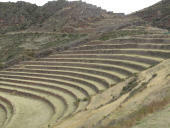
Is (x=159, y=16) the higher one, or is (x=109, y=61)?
(x=159, y=16)

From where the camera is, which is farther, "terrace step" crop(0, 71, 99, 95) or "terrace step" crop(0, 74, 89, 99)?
"terrace step" crop(0, 74, 89, 99)

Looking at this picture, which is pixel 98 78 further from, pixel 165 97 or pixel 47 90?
pixel 165 97

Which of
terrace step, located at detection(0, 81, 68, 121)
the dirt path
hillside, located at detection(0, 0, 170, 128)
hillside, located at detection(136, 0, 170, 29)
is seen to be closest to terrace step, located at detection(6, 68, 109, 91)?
hillside, located at detection(0, 0, 170, 128)

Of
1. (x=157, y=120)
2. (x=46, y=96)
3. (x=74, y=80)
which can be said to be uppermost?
(x=157, y=120)

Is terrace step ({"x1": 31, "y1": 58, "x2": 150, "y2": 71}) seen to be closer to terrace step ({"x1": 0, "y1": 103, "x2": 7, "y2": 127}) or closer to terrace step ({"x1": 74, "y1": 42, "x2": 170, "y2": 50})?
terrace step ({"x1": 74, "y1": 42, "x2": 170, "y2": 50})

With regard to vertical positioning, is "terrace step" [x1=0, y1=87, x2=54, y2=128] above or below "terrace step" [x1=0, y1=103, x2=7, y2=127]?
above

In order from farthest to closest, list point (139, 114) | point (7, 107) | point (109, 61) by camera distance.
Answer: point (109, 61) → point (7, 107) → point (139, 114)

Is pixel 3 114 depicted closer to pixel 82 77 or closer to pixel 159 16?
pixel 82 77

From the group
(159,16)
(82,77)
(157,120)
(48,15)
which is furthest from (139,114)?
(48,15)

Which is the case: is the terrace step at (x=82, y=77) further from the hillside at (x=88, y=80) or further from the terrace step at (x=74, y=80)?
the terrace step at (x=74, y=80)

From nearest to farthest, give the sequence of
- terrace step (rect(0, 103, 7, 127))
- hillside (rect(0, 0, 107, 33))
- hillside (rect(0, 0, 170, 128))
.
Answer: hillside (rect(0, 0, 170, 128))
terrace step (rect(0, 103, 7, 127))
hillside (rect(0, 0, 107, 33))

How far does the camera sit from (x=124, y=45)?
18672 millimetres

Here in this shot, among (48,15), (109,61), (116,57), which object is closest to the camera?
(109,61)

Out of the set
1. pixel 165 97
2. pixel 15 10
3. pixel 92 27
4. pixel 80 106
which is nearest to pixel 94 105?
pixel 80 106
